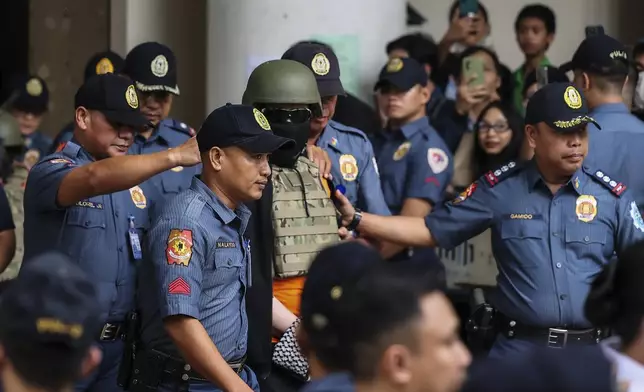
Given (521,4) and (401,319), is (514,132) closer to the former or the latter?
(521,4)

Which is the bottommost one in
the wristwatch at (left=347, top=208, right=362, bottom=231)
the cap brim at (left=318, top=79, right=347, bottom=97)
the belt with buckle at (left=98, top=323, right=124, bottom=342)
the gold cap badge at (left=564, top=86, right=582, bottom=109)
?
the belt with buckle at (left=98, top=323, right=124, bottom=342)

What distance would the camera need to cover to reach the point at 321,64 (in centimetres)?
578

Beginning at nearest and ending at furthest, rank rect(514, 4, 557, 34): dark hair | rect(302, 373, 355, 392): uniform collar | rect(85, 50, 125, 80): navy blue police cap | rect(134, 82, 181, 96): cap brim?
rect(302, 373, 355, 392): uniform collar → rect(134, 82, 181, 96): cap brim → rect(85, 50, 125, 80): navy blue police cap → rect(514, 4, 557, 34): dark hair

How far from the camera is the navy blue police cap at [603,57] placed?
5.93 m

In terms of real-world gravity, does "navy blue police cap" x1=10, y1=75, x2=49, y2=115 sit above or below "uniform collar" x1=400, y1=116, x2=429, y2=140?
below

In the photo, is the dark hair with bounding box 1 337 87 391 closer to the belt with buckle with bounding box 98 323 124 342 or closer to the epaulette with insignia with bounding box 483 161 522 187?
the belt with buckle with bounding box 98 323 124 342

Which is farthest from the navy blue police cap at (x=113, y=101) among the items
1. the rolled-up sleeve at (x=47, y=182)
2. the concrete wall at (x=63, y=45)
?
the concrete wall at (x=63, y=45)

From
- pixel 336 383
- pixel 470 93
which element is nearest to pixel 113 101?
pixel 336 383

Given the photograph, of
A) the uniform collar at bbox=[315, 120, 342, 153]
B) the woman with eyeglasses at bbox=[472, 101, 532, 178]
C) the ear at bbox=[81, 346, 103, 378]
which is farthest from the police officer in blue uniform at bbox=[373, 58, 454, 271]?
the ear at bbox=[81, 346, 103, 378]

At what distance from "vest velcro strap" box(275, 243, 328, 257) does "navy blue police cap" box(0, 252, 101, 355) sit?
2164 mm

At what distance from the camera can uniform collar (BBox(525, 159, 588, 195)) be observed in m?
5.30

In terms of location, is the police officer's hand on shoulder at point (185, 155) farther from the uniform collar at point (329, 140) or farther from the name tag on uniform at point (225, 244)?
the uniform collar at point (329, 140)

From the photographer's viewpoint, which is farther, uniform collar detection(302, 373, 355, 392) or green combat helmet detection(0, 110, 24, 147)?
green combat helmet detection(0, 110, 24, 147)

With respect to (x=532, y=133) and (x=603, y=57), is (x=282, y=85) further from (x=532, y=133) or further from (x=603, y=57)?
(x=603, y=57)
